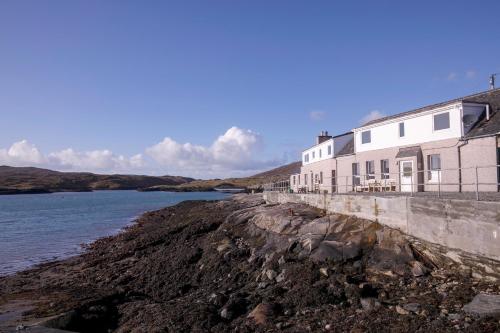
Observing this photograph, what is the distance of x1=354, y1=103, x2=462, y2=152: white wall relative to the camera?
22.8 metres

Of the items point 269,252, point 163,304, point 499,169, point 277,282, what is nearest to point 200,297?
point 163,304

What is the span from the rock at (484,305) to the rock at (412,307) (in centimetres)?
115

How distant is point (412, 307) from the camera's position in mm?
11094

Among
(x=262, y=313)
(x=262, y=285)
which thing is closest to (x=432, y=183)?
(x=262, y=285)

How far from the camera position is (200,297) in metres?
15.1

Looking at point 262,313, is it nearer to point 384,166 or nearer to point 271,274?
point 271,274

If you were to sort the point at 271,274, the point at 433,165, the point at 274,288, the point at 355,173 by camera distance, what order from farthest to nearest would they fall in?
1. the point at 355,173
2. the point at 433,165
3. the point at 271,274
4. the point at 274,288

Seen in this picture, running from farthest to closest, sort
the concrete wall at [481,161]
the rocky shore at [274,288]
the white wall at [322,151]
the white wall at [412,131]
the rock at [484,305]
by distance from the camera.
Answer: the white wall at [322,151]
the white wall at [412,131]
the concrete wall at [481,161]
the rocky shore at [274,288]
the rock at [484,305]

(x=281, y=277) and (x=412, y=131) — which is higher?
(x=412, y=131)

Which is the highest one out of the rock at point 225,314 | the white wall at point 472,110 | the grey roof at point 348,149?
the white wall at point 472,110

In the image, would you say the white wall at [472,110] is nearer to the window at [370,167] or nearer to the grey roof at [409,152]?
the grey roof at [409,152]

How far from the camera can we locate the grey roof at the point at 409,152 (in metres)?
24.3

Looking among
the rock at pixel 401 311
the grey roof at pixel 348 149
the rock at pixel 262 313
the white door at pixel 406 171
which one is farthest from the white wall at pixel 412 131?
the rock at pixel 262 313

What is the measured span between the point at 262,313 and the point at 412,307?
428 centimetres
